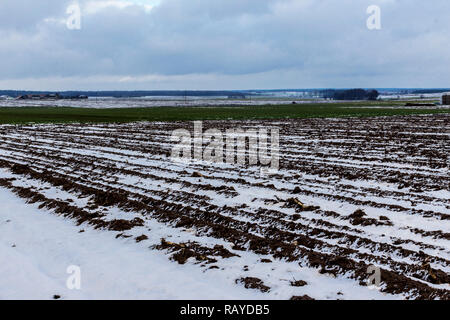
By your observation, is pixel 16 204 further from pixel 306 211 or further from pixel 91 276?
pixel 306 211

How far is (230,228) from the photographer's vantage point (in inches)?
379

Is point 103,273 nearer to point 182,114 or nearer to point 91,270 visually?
point 91,270

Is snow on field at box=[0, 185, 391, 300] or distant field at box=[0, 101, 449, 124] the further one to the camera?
distant field at box=[0, 101, 449, 124]

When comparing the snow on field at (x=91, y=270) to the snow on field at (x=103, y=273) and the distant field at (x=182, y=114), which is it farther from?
the distant field at (x=182, y=114)

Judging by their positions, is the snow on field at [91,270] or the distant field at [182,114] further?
the distant field at [182,114]

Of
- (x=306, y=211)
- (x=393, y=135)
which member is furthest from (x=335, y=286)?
(x=393, y=135)

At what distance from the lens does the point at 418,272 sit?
723 centimetres

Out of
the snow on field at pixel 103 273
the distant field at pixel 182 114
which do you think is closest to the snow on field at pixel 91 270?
the snow on field at pixel 103 273

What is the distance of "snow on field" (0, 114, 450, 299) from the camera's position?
7145 mm

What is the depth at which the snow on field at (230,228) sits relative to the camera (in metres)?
7.14

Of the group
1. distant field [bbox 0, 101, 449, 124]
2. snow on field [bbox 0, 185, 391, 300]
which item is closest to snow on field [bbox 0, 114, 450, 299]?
snow on field [bbox 0, 185, 391, 300]

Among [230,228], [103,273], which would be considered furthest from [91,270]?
[230,228]

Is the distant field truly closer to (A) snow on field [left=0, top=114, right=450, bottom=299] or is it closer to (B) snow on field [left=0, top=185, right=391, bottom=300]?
(A) snow on field [left=0, top=114, right=450, bottom=299]
